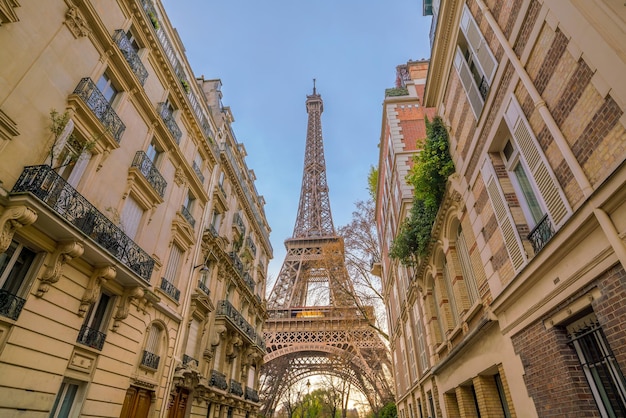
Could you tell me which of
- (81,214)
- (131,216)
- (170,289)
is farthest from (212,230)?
(81,214)

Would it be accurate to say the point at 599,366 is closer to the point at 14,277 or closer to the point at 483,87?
the point at 483,87

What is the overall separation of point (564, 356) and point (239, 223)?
18617mm

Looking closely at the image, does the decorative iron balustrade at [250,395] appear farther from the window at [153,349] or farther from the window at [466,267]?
the window at [466,267]

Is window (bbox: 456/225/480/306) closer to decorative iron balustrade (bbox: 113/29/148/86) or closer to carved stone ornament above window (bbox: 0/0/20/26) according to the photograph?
decorative iron balustrade (bbox: 113/29/148/86)

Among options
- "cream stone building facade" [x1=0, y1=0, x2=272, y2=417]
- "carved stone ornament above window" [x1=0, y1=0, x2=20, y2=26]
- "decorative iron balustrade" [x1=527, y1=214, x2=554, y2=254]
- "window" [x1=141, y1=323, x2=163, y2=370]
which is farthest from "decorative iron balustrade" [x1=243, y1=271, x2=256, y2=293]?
"decorative iron balustrade" [x1=527, y1=214, x2=554, y2=254]

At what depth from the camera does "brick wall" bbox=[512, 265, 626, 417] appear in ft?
13.5

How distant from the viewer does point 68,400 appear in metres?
8.22

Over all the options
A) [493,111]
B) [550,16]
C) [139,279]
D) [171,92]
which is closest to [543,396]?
[493,111]

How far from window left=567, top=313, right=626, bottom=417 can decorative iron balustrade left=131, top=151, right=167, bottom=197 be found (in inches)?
478

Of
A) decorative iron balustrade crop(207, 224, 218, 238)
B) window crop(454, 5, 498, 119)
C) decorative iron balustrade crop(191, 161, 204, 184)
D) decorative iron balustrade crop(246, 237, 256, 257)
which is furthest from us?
decorative iron balustrade crop(246, 237, 256, 257)

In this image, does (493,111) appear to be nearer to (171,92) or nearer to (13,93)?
(13,93)

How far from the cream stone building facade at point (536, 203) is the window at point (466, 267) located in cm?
6

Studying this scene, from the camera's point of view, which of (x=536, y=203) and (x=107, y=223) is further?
(x=107, y=223)

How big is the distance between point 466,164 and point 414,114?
10837mm
